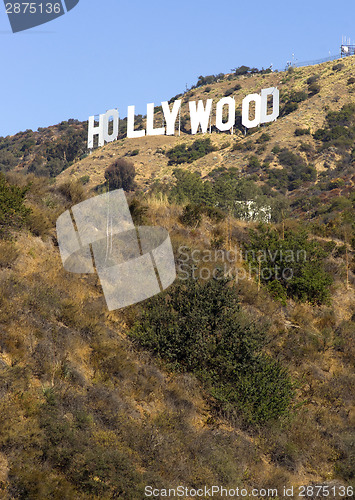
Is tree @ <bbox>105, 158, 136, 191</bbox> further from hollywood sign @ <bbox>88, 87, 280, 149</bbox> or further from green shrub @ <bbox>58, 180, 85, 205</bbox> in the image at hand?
green shrub @ <bbox>58, 180, 85, 205</bbox>

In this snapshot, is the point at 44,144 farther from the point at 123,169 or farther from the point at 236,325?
the point at 236,325

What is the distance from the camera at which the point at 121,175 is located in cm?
6825

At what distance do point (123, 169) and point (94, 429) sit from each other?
6188cm

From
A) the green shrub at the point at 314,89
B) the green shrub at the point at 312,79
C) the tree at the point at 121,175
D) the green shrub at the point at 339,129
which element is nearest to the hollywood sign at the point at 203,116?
the green shrub at the point at 339,129

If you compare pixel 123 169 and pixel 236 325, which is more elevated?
pixel 236 325

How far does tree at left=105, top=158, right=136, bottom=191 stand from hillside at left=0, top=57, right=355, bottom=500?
4535 centimetres

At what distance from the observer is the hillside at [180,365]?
8.56 meters

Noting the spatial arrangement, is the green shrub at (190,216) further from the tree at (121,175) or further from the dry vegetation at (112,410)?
the tree at (121,175)

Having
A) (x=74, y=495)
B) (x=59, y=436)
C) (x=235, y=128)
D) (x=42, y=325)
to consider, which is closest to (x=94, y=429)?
(x=59, y=436)

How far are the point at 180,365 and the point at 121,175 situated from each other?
57.7 meters

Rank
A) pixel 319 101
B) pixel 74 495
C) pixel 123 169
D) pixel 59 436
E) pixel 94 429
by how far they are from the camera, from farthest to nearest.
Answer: pixel 319 101
pixel 123 169
pixel 94 429
pixel 59 436
pixel 74 495

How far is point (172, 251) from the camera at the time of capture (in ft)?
56.6

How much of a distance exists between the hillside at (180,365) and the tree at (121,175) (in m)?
45.4

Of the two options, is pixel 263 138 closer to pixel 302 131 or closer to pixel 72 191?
pixel 302 131
